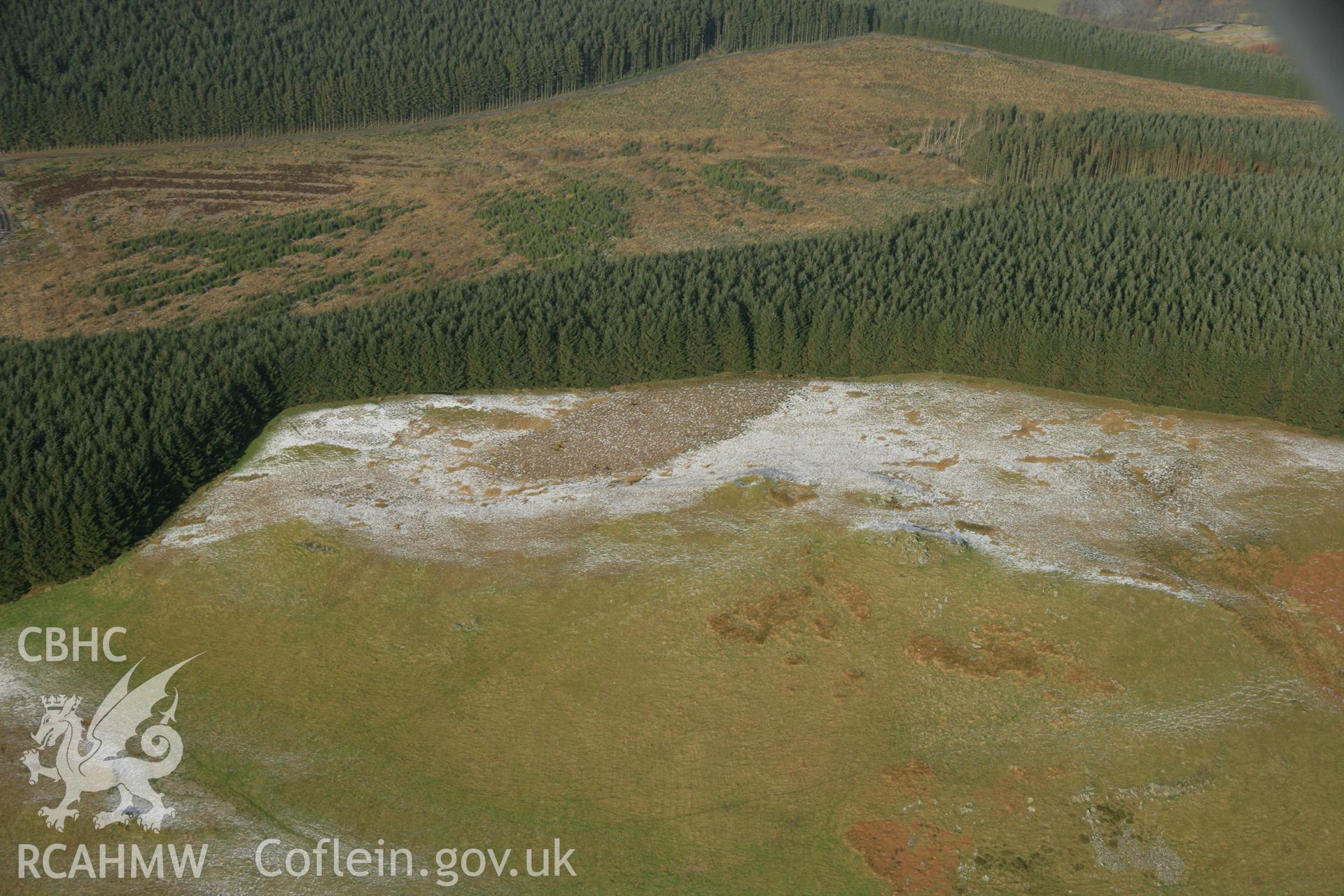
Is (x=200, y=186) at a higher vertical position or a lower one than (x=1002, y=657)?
higher

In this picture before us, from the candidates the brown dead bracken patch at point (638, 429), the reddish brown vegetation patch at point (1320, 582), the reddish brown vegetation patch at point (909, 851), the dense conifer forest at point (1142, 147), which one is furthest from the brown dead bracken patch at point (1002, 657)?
the dense conifer forest at point (1142, 147)

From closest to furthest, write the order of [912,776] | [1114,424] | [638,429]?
[912,776], [1114,424], [638,429]

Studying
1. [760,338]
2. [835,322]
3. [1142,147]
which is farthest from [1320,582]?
[1142,147]

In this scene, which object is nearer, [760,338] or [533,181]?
[760,338]

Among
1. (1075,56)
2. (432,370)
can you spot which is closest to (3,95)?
(432,370)

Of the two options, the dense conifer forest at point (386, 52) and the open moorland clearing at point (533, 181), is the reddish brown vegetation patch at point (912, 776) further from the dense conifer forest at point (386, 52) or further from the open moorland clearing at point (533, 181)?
the dense conifer forest at point (386, 52)

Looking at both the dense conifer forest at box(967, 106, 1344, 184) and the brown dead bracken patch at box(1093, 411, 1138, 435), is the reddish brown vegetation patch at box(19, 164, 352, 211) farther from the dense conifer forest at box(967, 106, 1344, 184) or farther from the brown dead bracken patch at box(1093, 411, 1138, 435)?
the brown dead bracken patch at box(1093, 411, 1138, 435)

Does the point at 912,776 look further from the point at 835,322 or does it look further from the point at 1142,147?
the point at 1142,147
